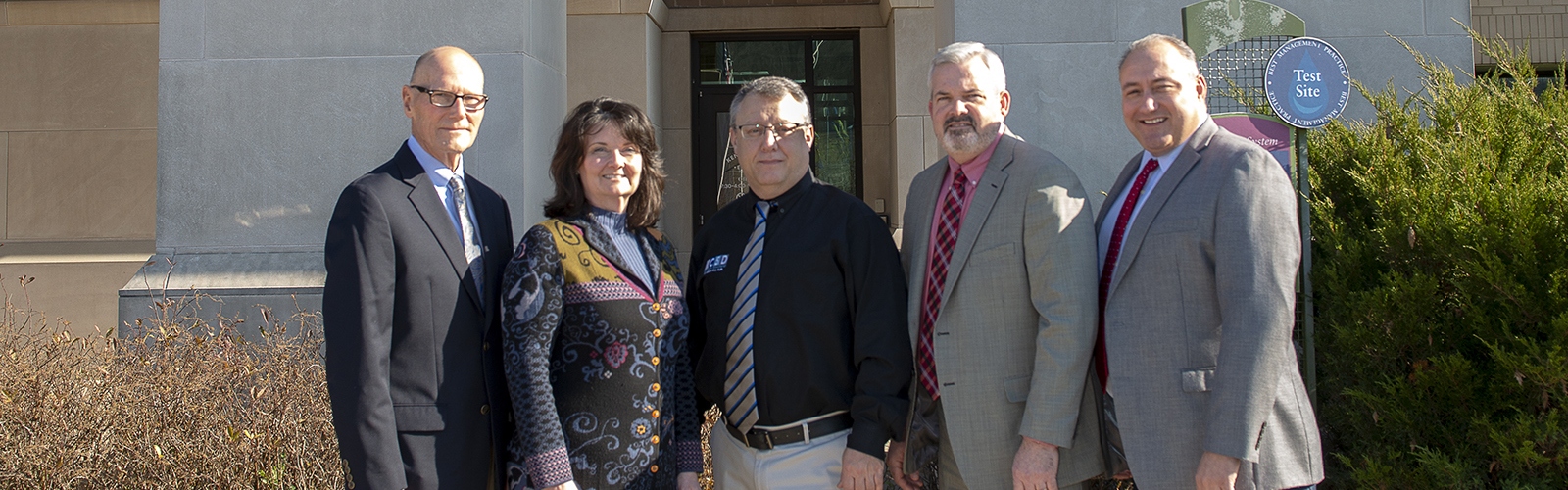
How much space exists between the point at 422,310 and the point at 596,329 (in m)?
0.43

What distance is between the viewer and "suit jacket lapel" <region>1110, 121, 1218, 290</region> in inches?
97.3

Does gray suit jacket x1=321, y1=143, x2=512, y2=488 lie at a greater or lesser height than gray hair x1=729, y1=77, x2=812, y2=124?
lesser

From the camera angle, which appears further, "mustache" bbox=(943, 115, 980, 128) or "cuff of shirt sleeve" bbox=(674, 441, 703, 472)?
"cuff of shirt sleeve" bbox=(674, 441, 703, 472)

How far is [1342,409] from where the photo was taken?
351 centimetres

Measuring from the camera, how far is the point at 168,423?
398 cm

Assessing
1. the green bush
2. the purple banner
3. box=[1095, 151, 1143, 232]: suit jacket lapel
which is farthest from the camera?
the purple banner

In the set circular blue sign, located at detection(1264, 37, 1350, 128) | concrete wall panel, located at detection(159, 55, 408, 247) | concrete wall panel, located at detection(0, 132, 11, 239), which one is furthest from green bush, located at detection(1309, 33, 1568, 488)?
concrete wall panel, located at detection(0, 132, 11, 239)

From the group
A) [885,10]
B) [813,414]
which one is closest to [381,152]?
[813,414]

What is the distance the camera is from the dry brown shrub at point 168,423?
385cm

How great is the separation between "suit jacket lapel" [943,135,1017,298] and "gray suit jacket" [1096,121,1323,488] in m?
0.35

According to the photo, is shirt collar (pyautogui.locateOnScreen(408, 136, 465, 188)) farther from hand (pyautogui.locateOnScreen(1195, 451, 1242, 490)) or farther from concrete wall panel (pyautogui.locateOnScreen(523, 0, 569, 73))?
concrete wall panel (pyautogui.locateOnScreen(523, 0, 569, 73))

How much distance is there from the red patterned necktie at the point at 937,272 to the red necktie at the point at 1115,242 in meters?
0.39

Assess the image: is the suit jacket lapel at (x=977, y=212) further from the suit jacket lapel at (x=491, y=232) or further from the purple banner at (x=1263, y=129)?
the purple banner at (x=1263, y=129)

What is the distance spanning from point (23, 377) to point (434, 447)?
8.96 feet
